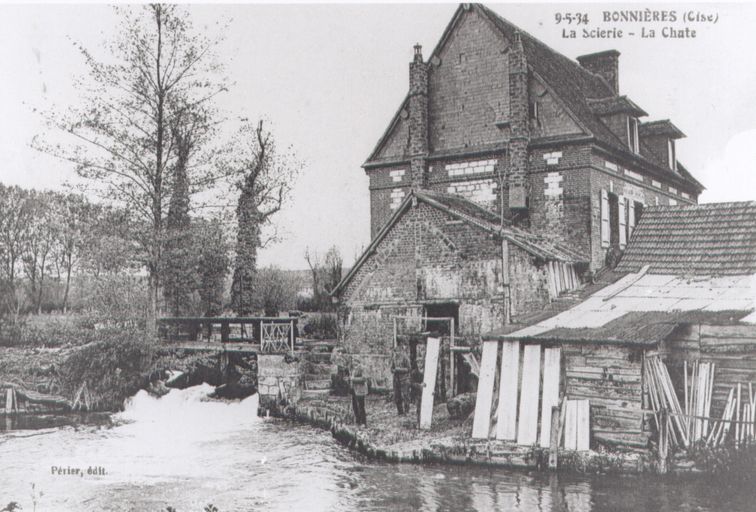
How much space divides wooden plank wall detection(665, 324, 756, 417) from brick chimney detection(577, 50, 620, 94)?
695 inches

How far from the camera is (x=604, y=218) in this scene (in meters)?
21.5

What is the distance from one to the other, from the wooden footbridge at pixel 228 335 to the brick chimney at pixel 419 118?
6.62 m

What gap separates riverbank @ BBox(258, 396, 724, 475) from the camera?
1241cm

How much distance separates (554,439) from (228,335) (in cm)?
1648

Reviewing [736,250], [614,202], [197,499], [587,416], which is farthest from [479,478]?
[614,202]

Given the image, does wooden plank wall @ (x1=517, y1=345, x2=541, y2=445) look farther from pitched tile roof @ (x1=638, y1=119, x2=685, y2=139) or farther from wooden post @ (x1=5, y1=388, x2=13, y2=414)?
wooden post @ (x1=5, y1=388, x2=13, y2=414)

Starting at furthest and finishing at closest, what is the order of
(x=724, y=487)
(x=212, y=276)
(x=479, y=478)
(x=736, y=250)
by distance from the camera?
(x=212, y=276), (x=736, y=250), (x=479, y=478), (x=724, y=487)

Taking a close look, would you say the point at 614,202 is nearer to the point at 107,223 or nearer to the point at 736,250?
the point at 736,250

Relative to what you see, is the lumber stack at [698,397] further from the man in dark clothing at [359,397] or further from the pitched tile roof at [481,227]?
the man in dark clothing at [359,397]

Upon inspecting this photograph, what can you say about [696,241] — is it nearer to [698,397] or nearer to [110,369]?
[698,397]

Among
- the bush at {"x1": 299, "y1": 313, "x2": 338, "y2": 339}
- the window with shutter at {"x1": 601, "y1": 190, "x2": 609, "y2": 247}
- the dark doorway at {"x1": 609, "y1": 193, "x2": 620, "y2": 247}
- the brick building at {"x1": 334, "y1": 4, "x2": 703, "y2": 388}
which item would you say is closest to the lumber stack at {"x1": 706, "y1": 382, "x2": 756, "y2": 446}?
the brick building at {"x1": 334, "y1": 4, "x2": 703, "y2": 388}

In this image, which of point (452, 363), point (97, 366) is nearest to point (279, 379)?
point (452, 363)

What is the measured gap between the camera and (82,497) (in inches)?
470

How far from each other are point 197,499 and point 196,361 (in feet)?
43.2
